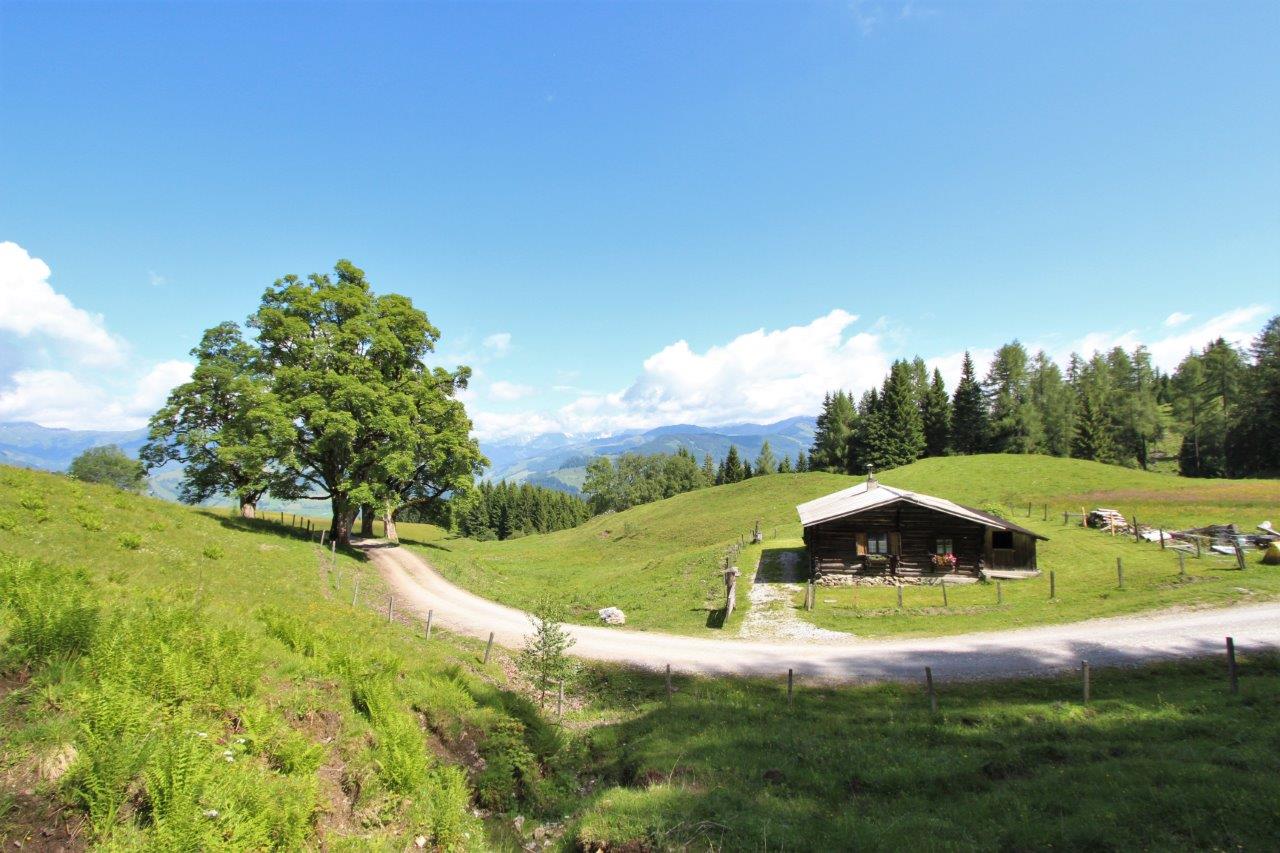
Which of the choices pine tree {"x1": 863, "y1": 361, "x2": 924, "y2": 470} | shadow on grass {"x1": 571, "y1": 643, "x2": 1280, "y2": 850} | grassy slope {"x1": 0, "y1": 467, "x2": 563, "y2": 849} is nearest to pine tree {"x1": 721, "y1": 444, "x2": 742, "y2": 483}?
pine tree {"x1": 863, "y1": 361, "x2": 924, "y2": 470}

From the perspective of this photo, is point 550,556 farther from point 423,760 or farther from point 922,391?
point 922,391

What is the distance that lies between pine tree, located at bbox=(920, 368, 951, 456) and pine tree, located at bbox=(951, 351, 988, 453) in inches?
37.5

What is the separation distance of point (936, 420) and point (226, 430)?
328 feet

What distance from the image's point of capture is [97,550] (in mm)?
17234

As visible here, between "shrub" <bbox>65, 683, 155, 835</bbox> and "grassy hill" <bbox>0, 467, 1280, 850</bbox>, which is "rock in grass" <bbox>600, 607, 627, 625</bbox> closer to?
"grassy hill" <bbox>0, 467, 1280, 850</bbox>

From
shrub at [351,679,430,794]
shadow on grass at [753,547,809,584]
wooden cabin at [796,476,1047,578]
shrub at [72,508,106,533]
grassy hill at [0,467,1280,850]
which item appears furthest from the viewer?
shadow on grass at [753,547,809,584]

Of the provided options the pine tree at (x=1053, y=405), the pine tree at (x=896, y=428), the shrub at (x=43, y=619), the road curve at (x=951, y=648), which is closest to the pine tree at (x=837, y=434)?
the pine tree at (x=896, y=428)

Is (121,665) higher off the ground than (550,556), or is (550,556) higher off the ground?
(121,665)

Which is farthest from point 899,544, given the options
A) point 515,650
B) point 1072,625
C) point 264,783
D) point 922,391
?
point 922,391

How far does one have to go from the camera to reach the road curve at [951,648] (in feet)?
63.2

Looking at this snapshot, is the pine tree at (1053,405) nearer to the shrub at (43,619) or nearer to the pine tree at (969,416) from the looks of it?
the pine tree at (969,416)

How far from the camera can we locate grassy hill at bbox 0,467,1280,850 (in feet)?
21.5

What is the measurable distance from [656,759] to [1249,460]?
104m

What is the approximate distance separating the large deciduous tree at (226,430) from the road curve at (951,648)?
1428cm
